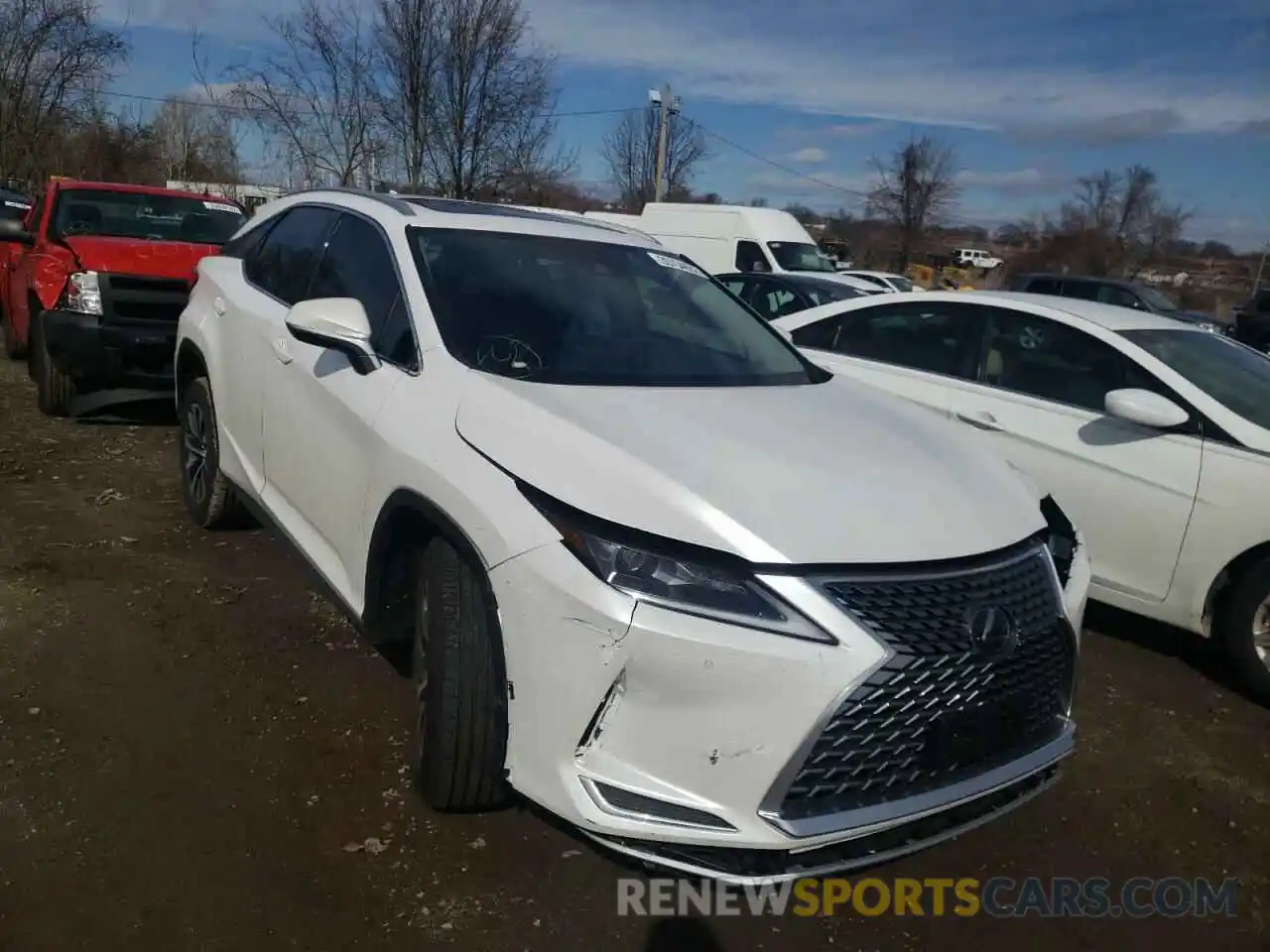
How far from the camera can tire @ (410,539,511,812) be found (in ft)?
8.73

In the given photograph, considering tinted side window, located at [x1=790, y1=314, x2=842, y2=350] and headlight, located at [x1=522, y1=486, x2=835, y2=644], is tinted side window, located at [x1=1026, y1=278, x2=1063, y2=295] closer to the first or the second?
tinted side window, located at [x1=790, y1=314, x2=842, y2=350]

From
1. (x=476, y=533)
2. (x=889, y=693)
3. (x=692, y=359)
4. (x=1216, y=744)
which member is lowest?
(x=1216, y=744)

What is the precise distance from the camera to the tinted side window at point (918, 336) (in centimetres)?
545

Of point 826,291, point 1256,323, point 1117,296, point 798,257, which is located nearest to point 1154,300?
point 1117,296

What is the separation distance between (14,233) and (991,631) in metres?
7.82

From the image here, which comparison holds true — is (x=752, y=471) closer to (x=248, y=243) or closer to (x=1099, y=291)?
(x=248, y=243)

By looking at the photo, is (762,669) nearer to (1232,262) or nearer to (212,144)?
(212,144)

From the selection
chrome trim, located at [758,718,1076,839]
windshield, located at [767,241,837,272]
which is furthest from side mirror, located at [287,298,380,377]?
windshield, located at [767,241,837,272]

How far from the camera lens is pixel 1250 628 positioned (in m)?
4.20

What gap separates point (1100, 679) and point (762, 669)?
2784 millimetres

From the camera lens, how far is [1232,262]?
2019 inches

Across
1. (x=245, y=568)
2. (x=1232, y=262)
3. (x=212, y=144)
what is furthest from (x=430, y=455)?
(x=1232, y=262)

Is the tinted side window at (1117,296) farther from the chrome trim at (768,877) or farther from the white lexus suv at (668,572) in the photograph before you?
the chrome trim at (768,877)

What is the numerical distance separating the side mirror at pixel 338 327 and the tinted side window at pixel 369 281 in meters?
0.07
